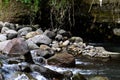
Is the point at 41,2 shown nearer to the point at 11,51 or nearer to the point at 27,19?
the point at 27,19

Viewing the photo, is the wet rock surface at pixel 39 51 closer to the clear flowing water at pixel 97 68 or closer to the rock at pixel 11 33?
the rock at pixel 11 33

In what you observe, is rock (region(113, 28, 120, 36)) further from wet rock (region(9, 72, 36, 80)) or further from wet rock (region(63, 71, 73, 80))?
wet rock (region(9, 72, 36, 80))

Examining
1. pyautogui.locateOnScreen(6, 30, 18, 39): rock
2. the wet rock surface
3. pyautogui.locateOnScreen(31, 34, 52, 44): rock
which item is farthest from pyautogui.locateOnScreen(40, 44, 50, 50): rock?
pyautogui.locateOnScreen(6, 30, 18, 39): rock

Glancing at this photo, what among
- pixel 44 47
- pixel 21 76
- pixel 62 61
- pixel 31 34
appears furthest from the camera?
pixel 31 34

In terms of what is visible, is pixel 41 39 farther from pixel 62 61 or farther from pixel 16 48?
pixel 62 61

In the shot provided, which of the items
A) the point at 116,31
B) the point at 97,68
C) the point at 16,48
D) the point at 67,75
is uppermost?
the point at 16,48

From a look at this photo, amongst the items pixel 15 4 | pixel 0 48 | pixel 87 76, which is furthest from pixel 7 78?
pixel 15 4

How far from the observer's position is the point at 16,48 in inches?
297

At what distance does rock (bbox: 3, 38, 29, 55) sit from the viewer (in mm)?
7461

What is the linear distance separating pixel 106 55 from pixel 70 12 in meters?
2.75

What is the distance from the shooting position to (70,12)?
10.8 m

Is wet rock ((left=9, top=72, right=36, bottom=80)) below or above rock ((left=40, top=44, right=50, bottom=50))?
above

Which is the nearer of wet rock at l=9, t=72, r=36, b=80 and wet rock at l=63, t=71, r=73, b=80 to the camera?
wet rock at l=9, t=72, r=36, b=80

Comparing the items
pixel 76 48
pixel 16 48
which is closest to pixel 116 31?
pixel 76 48
